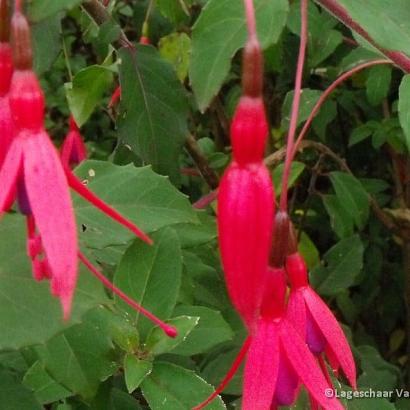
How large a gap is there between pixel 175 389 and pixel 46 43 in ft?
1.32

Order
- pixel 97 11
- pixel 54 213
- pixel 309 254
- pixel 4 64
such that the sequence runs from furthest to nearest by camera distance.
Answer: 1. pixel 309 254
2. pixel 97 11
3. pixel 4 64
4. pixel 54 213

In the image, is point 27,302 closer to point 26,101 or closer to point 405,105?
point 26,101

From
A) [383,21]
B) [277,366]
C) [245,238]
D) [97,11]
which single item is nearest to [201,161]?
[97,11]

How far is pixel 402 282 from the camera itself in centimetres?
162

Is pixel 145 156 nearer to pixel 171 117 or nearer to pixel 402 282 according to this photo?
pixel 171 117

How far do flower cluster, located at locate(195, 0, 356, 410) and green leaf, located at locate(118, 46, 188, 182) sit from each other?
0.40 m

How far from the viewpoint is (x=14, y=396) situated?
82cm

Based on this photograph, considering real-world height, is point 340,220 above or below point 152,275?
below

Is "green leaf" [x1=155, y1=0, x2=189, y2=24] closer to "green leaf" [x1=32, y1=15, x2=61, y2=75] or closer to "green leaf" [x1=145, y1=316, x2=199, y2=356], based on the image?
"green leaf" [x1=32, y1=15, x2=61, y2=75]

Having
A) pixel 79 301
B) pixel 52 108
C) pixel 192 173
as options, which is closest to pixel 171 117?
pixel 192 173

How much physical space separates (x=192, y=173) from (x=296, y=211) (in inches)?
13.8

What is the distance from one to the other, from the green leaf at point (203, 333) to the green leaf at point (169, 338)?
31mm

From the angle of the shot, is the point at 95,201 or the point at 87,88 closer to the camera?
the point at 95,201

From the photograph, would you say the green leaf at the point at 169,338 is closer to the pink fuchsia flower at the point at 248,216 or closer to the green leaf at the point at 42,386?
the green leaf at the point at 42,386
